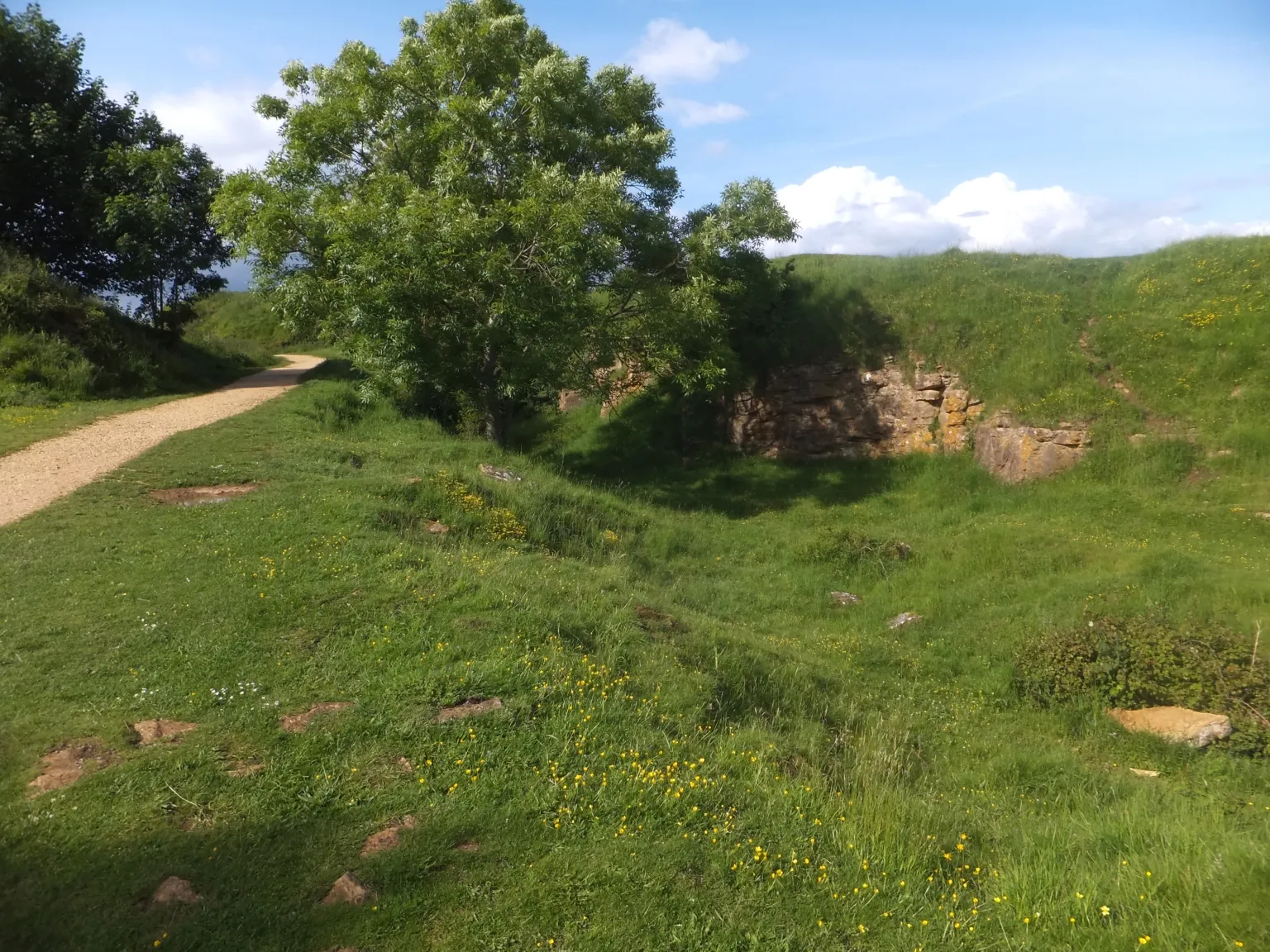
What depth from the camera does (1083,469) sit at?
14.0m

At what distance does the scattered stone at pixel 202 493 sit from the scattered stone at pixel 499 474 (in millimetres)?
3279

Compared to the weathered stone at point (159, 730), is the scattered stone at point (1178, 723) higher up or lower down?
lower down

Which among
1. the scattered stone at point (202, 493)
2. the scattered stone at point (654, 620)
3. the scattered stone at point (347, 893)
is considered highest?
the scattered stone at point (202, 493)

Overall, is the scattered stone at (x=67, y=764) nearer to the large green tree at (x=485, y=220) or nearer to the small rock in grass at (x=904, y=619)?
the small rock in grass at (x=904, y=619)

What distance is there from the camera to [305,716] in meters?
5.07

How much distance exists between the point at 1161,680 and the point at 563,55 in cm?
1322

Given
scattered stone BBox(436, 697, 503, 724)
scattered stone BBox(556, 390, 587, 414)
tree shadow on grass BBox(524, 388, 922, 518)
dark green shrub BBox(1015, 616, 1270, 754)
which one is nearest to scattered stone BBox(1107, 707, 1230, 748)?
dark green shrub BBox(1015, 616, 1270, 754)

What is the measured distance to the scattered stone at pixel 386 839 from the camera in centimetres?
390

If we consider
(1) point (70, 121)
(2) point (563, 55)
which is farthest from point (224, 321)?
(2) point (563, 55)

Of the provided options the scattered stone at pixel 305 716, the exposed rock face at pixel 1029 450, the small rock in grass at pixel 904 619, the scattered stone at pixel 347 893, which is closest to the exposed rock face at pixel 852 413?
the exposed rock face at pixel 1029 450

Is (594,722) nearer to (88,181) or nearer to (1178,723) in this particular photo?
(1178,723)

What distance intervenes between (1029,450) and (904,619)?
5.97m

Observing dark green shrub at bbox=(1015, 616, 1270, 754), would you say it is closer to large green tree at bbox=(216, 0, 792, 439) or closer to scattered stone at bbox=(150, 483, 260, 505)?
large green tree at bbox=(216, 0, 792, 439)

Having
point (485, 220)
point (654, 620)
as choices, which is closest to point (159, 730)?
point (654, 620)
